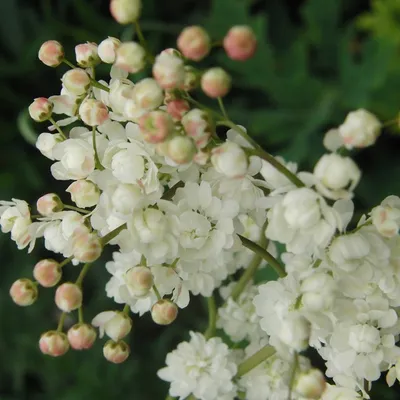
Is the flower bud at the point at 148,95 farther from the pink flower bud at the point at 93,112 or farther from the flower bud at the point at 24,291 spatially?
the flower bud at the point at 24,291

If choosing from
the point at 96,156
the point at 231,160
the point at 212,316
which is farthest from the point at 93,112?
the point at 212,316

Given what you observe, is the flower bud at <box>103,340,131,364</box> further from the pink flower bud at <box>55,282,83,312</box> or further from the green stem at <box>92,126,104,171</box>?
the green stem at <box>92,126,104,171</box>

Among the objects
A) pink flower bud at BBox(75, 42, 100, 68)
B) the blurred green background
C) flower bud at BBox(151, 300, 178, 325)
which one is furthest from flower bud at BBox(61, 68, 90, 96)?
the blurred green background

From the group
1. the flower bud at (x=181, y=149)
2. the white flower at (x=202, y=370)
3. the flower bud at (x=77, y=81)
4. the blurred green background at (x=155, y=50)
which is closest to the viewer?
the flower bud at (x=181, y=149)

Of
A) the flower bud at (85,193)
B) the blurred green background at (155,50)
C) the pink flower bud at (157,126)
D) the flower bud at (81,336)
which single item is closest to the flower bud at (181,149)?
the pink flower bud at (157,126)

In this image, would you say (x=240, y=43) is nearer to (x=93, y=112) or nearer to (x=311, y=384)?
(x=93, y=112)

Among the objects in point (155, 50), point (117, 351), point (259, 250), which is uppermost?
point (259, 250)
